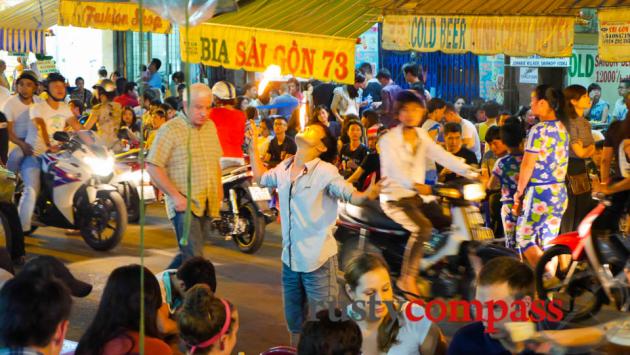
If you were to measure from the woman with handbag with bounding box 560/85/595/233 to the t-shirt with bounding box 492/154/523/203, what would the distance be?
61 cm

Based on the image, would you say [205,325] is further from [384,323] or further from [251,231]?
[251,231]

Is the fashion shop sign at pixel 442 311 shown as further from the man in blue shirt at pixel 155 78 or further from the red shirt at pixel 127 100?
the man in blue shirt at pixel 155 78

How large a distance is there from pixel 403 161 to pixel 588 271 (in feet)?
5.72

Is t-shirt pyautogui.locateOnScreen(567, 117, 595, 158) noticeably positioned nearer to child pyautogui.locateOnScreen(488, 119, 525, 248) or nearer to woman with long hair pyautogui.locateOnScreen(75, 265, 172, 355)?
child pyautogui.locateOnScreen(488, 119, 525, 248)

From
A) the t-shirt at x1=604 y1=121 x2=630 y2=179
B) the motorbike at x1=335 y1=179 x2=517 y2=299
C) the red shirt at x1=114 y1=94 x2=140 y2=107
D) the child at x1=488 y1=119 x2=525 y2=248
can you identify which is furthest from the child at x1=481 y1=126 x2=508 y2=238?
the red shirt at x1=114 y1=94 x2=140 y2=107

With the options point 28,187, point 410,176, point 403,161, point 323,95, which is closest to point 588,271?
point 410,176

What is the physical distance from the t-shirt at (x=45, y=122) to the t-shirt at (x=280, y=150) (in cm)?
283

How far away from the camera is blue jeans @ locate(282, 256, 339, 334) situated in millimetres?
6754

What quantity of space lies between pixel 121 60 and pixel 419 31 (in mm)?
18280

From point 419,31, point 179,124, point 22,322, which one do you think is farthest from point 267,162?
point 22,322

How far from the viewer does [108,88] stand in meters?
17.8

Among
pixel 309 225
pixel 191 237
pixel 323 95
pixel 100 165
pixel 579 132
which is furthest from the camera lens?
pixel 323 95

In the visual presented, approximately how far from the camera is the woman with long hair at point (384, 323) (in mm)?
4789

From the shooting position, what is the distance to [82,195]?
1145cm
